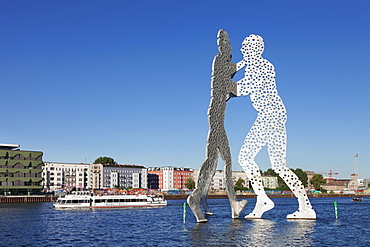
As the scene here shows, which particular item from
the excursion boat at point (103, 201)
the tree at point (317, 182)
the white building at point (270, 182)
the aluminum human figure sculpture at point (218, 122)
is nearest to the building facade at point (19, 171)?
the excursion boat at point (103, 201)

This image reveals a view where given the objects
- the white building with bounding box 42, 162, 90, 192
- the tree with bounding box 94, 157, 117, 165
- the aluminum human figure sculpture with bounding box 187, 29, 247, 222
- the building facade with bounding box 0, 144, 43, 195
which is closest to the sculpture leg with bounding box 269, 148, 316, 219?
the aluminum human figure sculpture with bounding box 187, 29, 247, 222

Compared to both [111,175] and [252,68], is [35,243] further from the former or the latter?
Result: [111,175]

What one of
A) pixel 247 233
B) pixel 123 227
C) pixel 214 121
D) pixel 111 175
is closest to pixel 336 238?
pixel 247 233

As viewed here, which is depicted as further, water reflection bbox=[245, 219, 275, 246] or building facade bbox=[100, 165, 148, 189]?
building facade bbox=[100, 165, 148, 189]

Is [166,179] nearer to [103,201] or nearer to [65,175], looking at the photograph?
[65,175]

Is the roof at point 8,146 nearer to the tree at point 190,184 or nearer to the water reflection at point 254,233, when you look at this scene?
the tree at point 190,184

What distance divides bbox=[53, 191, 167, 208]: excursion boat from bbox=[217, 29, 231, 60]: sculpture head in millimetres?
33914

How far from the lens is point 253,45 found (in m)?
31.7

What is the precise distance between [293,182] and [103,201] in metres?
34.9

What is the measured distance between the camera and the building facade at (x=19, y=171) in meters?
80.0

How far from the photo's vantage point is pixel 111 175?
12925 cm

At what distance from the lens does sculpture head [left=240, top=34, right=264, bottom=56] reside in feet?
104

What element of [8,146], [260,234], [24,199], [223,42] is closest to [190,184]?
[8,146]

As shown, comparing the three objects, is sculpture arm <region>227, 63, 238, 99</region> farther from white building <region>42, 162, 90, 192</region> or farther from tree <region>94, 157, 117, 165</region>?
tree <region>94, 157, 117, 165</region>
